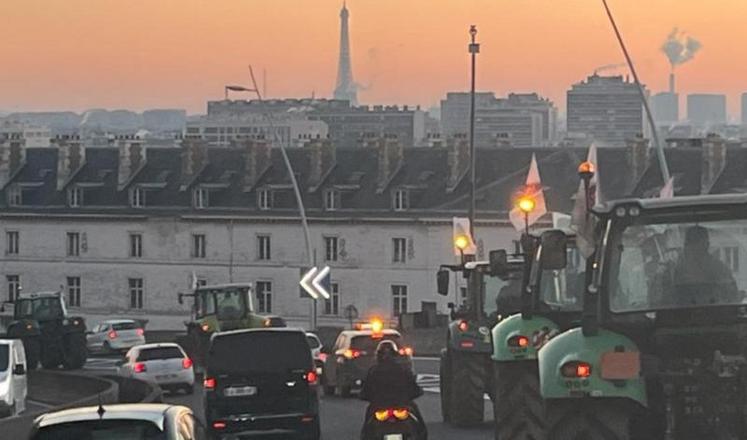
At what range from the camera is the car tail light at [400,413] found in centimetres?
2173

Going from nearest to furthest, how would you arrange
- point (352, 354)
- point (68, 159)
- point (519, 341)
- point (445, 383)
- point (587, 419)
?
1. point (587, 419)
2. point (519, 341)
3. point (445, 383)
4. point (352, 354)
5. point (68, 159)

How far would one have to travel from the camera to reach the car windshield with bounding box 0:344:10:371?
119ft

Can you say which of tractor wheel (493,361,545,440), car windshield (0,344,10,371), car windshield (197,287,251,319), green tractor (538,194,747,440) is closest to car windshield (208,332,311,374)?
tractor wheel (493,361,545,440)

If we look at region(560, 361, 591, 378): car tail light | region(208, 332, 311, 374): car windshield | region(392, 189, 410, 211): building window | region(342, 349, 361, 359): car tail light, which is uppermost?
region(392, 189, 410, 211): building window

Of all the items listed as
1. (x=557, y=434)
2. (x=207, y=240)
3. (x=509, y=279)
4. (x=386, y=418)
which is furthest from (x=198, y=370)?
(x=207, y=240)

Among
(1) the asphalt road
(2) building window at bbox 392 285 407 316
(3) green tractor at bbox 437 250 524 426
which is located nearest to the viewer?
(3) green tractor at bbox 437 250 524 426

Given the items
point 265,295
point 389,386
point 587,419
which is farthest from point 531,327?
point 265,295

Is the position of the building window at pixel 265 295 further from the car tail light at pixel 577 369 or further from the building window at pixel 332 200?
the car tail light at pixel 577 369

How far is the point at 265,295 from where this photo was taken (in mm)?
113812

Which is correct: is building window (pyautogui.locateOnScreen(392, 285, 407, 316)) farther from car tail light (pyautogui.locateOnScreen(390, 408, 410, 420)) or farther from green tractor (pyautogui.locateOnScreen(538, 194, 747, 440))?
green tractor (pyautogui.locateOnScreen(538, 194, 747, 440))

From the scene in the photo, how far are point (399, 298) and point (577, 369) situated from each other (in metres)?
93.7

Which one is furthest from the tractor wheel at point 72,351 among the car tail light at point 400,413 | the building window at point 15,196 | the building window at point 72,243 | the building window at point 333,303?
the building window at point 15,196

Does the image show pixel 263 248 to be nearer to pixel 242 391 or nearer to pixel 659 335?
pixel 242 391

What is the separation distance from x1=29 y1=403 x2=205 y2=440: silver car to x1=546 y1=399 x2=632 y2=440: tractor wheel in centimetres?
304
